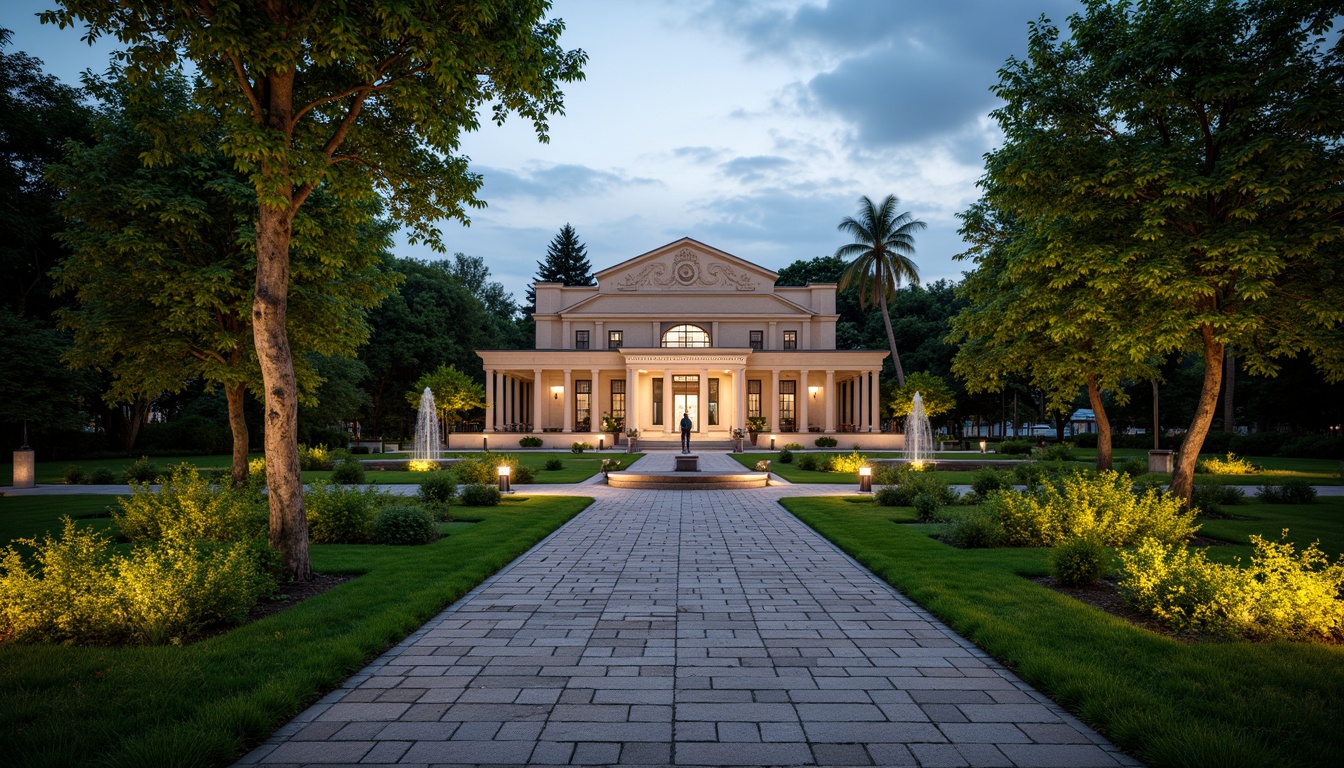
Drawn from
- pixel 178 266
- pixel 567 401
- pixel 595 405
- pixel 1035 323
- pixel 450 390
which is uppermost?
pixel 178 266

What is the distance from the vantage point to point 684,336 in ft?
143

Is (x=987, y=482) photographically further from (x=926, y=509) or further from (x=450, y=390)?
(x=450, y=390)

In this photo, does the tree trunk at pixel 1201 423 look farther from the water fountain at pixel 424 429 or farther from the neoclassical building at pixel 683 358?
the neoclassical building at pixel 683 358

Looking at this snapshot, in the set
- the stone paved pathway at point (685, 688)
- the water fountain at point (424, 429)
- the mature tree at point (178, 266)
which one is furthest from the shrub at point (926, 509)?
the water fountain at point (424, 429)

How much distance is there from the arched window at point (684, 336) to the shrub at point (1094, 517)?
1331 inches

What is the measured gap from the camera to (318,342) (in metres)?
15.5

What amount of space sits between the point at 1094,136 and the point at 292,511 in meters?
13.2

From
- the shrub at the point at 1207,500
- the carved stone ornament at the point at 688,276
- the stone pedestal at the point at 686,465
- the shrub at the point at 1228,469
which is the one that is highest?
the carved stone ornament at the point at 688,276

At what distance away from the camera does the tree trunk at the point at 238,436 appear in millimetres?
15484

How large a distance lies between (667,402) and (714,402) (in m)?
3.65

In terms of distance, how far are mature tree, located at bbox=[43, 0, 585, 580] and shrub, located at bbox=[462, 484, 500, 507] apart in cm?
662

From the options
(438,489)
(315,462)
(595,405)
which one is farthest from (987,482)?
(595,405)

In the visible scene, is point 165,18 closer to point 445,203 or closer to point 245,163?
point 245,163

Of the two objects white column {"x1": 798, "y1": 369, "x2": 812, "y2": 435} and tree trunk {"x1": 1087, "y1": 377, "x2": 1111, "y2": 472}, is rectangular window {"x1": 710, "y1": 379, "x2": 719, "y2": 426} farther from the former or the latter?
tree trunk {"x1": 1087, "y1": 377, "x2": 1111, "y2": 472}
